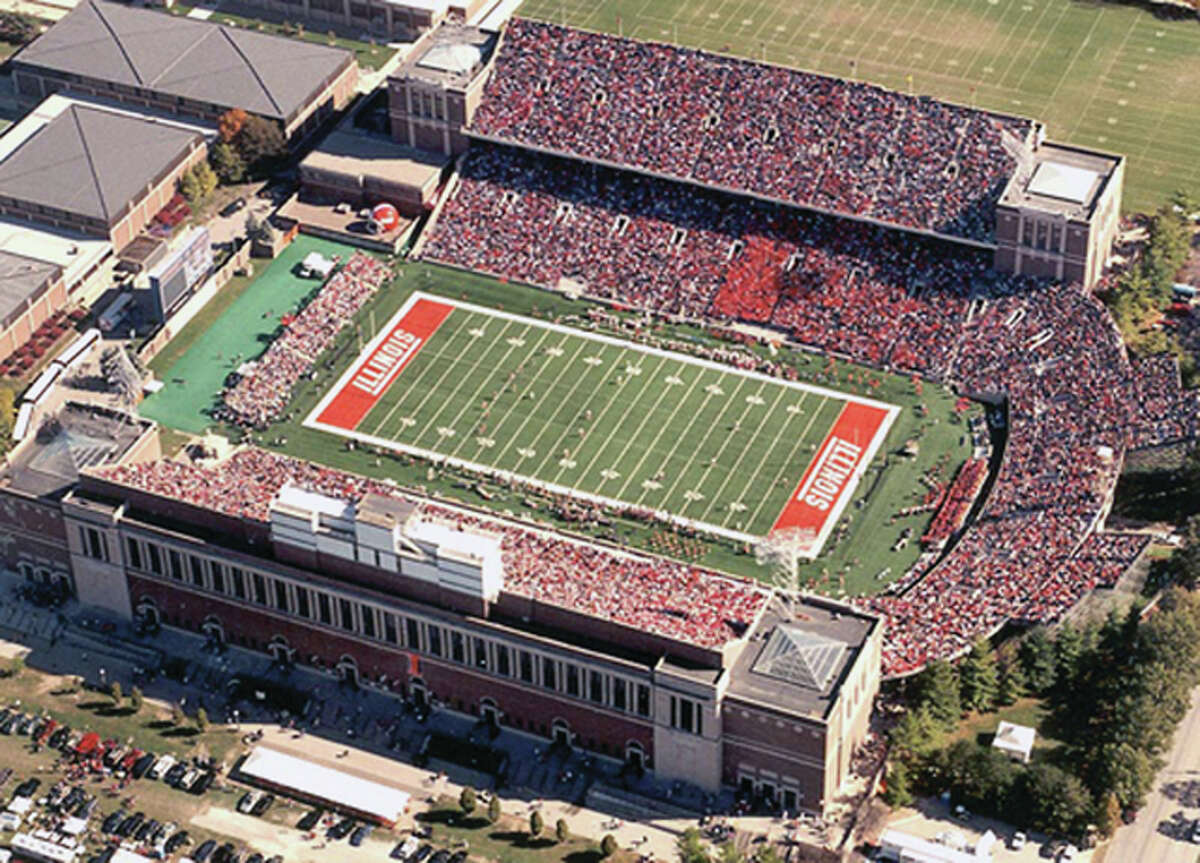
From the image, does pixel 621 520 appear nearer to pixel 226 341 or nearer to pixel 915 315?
pixel 915 315

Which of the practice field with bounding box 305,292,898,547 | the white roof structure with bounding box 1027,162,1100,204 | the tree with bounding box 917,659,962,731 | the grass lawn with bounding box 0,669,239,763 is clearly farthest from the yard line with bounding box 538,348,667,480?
the grass lawn with bounding box 0,669,239,763

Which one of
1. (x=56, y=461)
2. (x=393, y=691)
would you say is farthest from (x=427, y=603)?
(x=56, y=461)

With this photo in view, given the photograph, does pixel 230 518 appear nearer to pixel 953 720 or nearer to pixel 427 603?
pixel 427 603

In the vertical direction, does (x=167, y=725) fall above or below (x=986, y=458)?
below

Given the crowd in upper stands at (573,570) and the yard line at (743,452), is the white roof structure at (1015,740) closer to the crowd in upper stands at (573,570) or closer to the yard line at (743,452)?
the crowd in upper stands at (573,570)

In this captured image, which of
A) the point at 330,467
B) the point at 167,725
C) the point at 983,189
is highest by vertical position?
the point at 983,189

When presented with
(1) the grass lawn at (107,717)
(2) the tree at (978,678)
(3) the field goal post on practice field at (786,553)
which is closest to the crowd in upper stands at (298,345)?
(1) the grass lawn at (107,717)

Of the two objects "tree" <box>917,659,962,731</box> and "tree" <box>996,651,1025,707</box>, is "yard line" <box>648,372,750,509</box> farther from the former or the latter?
"tree" <box>996,651,1025,707</box>
